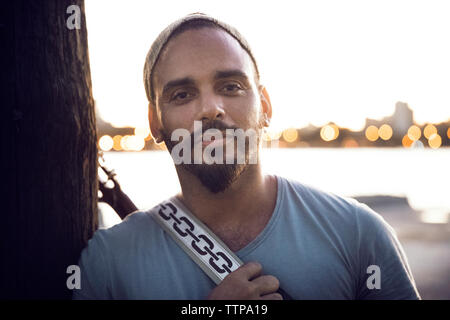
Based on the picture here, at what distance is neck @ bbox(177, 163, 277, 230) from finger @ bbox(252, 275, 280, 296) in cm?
44

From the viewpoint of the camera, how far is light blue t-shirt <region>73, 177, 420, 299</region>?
7.97ft

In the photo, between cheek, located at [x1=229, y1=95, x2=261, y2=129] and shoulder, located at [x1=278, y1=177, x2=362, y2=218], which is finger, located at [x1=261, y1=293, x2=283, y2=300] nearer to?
shoulder, located at [x1=278, y1=177, x2=362, y2=218]

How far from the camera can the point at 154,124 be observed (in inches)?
117

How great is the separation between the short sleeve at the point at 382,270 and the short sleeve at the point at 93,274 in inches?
58.9

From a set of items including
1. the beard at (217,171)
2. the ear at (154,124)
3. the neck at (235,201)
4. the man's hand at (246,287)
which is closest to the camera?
the man's hand at (246,287)

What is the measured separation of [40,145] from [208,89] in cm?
101

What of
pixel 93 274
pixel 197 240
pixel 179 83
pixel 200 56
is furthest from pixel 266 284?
pixel 200 56

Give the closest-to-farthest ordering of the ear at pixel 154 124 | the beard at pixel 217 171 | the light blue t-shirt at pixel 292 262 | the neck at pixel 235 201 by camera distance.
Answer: the light blue t-shirt at pixel 292 262 → the beard at pixel 217 171 → the neck at pixel 235 201 → the ear at pixel 154 124

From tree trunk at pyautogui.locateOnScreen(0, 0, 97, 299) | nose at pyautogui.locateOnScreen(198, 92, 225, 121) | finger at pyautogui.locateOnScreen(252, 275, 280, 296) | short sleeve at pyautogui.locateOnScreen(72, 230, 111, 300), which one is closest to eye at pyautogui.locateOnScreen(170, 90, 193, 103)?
nose at pyautogui.locateOnScreen(198, 92, 225, 121)

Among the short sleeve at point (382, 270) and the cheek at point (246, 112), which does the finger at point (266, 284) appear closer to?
the short sleeve at point (382, 270)

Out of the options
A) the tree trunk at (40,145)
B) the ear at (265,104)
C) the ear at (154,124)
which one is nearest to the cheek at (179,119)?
the ear at (154,124)

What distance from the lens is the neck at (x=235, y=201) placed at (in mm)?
2697

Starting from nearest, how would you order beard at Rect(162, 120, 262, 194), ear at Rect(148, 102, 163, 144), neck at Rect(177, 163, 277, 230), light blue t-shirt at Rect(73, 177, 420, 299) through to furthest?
light blue t-shirt at Rect(73, 177, 420, 299)
beard at Rect(162, 120, 262, 194)
neck at Rect(177, 163, 277, 230)
ear at Rect(148, 102, 163, 144)
